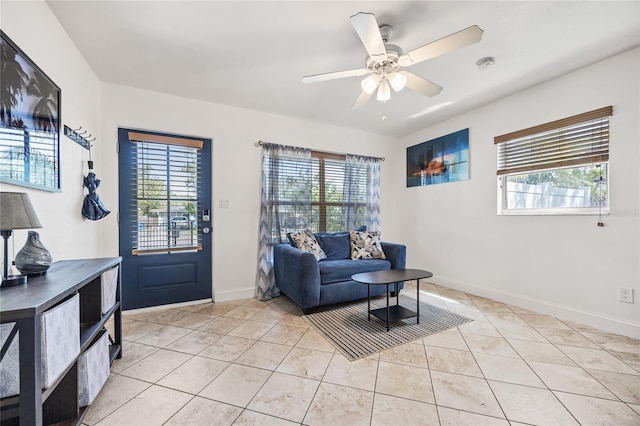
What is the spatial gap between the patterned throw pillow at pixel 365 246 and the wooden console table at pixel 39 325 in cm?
260

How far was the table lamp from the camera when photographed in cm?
108

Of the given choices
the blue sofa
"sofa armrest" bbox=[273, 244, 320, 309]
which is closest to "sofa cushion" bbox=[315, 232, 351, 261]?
the blue sofa

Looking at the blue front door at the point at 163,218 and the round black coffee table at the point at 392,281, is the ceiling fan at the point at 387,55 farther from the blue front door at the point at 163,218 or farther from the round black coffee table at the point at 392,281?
the blue front door at the point at 163,218

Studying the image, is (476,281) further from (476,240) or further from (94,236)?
(94,236)

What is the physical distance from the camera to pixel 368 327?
250 cm

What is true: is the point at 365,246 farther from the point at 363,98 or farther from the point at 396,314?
the point at 363,98

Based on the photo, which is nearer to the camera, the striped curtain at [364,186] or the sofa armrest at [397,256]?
the sofa armrest at [397,256]

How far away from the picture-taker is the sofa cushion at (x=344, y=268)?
2.94m

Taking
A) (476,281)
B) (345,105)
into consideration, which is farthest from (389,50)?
(476,281)

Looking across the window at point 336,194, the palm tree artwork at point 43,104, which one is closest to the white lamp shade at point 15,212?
the palm tree artwork at point 43,104

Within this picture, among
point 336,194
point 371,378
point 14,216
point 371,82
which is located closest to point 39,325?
point 14,216

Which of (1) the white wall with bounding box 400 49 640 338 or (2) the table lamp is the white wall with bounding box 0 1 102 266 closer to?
(2) the table lamp

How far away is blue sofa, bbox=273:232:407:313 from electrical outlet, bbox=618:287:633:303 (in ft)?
6.25

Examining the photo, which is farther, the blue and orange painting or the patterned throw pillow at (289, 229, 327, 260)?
the blue and orange painting
